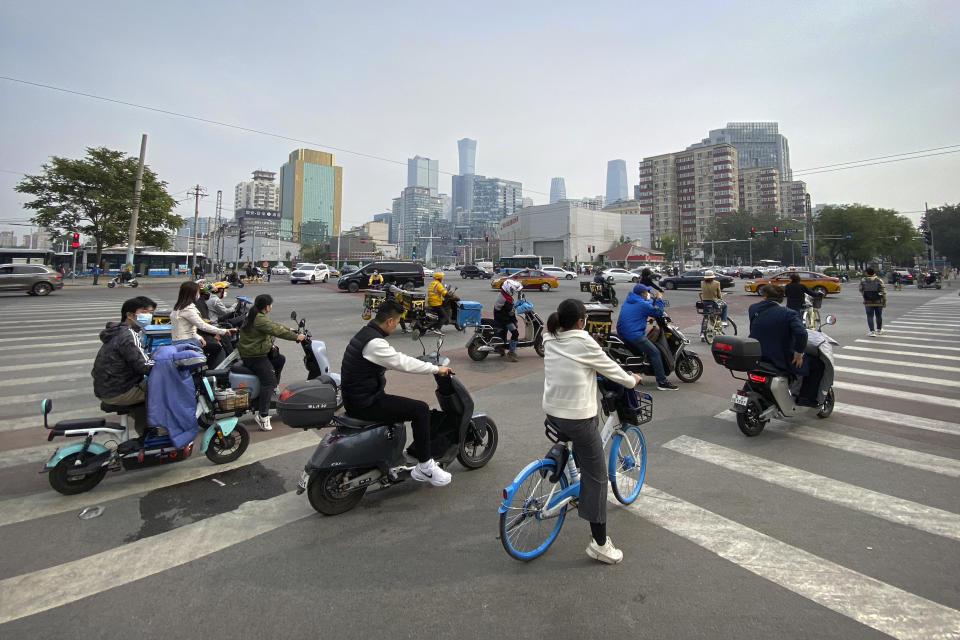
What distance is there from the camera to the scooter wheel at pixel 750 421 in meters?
5.61

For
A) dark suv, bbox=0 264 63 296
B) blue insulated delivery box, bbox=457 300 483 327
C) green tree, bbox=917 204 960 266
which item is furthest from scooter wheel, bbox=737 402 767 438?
green tree, bbox=917 204 960 266

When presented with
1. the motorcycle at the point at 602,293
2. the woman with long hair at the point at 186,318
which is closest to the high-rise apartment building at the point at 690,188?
the motorcycle at the point at 602,293

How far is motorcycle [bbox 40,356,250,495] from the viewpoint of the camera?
13.5ft

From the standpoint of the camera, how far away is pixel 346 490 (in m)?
3.79

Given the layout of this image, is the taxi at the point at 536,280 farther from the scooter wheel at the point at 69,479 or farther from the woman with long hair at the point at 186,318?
the scooter wheel at the point at 69,479

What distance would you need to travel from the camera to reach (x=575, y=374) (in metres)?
3.13

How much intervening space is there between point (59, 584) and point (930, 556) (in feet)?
18.0

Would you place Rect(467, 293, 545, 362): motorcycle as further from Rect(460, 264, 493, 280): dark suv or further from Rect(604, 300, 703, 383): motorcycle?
Rect(460, 264, 493, 280): dark suv

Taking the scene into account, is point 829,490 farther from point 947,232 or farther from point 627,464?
point 947,232

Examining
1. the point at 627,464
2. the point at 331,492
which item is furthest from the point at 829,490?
the point at 331,492

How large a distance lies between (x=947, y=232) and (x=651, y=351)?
93.3m

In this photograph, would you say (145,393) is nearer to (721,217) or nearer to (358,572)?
(358,572)

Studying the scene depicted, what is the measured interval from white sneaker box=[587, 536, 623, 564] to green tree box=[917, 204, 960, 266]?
93.5m

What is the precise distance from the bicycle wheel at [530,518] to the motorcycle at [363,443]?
121cm
